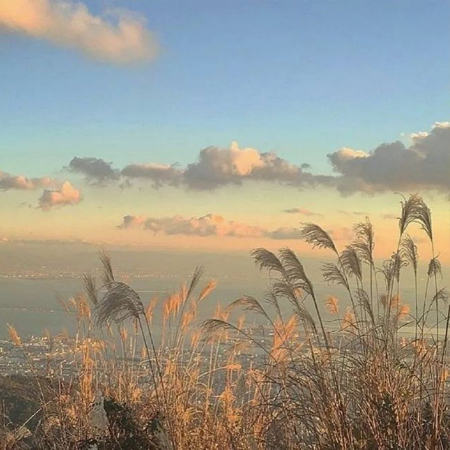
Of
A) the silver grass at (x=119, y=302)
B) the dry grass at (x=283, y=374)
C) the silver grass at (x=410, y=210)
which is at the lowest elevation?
the dry grass at (x=283, y=374)

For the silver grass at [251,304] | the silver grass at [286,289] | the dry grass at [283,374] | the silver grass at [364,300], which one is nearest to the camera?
the dry grass at [283,374]

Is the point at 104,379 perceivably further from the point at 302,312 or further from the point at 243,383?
the point at 302,312

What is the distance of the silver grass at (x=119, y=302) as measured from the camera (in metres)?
4.20

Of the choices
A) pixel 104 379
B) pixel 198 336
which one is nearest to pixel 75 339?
pixel 104 379

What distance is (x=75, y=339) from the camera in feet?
20.9

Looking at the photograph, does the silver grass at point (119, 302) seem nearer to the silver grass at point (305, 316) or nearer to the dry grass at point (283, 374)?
the dry grass at point (283, 374)

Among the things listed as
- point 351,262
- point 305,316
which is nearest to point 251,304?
point 305,316

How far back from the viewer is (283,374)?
4289mm

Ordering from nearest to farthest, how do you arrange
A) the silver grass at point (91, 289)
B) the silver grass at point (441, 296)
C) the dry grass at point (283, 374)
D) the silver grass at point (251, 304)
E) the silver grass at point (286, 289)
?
1. the dry grass at point (283, 374)
2. the silver grass at point (286, 289)
3. the silver grass at point (251, 304)
4. the silver grass at point (441, 296)
5. the silver grass at point (91, 289)

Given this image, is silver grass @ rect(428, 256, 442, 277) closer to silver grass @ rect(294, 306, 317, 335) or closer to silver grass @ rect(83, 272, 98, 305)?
silver grass @ rect(294, 306, 317, 335)

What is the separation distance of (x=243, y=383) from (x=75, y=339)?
1.74m

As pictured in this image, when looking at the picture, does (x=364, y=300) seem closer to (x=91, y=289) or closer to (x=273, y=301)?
(x=273, y=301)

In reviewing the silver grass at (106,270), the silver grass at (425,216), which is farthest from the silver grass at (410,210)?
the silver grass at (106,270)

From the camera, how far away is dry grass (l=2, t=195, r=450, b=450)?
3.99 meters
